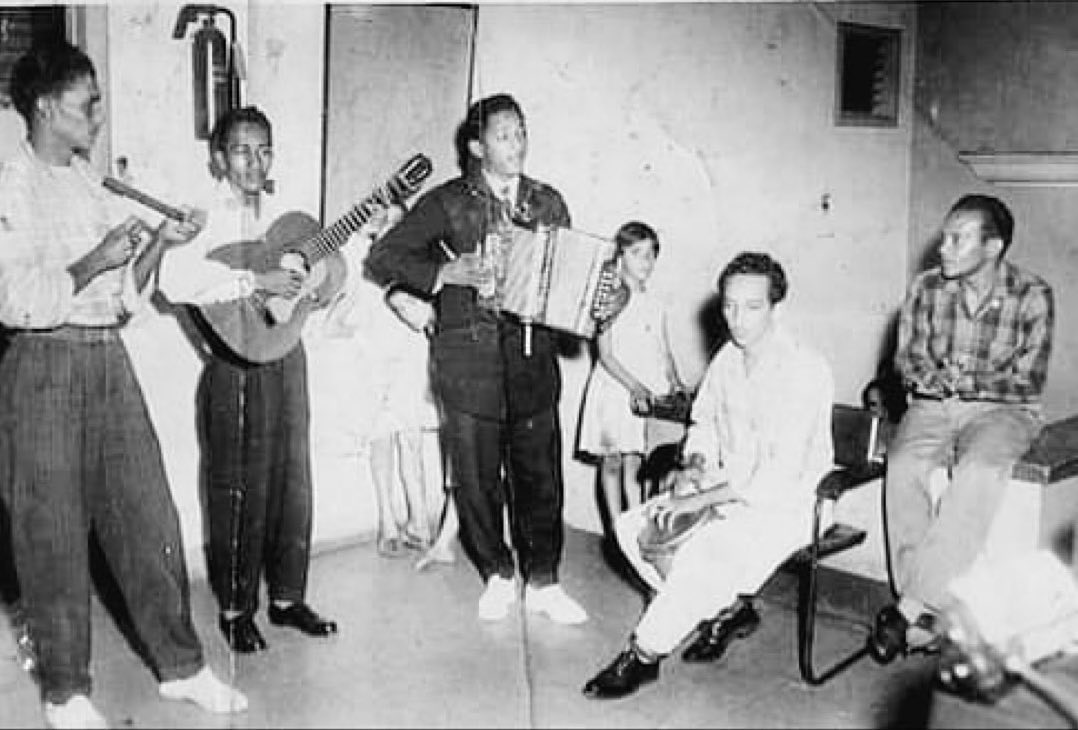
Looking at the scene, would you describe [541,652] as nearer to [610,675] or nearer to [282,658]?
[610,675]

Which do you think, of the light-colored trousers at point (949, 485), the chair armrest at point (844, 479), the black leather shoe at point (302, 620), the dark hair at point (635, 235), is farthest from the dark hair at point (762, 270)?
the black leather shoe at point (302, 620)

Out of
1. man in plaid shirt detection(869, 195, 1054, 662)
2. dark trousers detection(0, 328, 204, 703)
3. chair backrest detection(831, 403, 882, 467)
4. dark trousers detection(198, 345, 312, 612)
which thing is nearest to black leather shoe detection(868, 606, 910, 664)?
man in plaid shirt detection(869, 195, 1054, 662)

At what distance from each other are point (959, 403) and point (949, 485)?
0.28 metres

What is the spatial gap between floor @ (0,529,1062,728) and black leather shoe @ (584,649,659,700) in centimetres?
4

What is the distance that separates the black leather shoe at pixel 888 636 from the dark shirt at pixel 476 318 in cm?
105

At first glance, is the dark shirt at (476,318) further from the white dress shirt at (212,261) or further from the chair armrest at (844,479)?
the chair armrest at (844,479)

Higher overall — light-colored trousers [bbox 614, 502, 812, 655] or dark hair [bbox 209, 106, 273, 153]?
dark hair [bbox 209, 106, 273, 153]

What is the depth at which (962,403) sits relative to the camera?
3.38m

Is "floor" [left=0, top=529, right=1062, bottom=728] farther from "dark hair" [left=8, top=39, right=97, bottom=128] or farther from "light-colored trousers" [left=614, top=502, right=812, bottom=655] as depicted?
"dark hair" [left=8, top=39, right=97, bottom=128]

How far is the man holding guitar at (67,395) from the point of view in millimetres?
2734

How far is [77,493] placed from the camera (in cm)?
278

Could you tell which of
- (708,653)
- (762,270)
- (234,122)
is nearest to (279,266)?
(234,122)

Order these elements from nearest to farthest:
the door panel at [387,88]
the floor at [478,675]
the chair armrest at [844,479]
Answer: the floor at [478,675] → the chair armrest at [844,479] → the door panel at [387,88]

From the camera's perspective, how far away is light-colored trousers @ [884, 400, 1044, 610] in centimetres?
315
